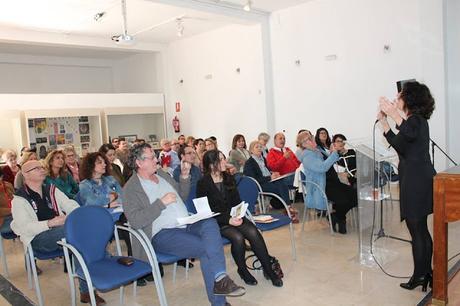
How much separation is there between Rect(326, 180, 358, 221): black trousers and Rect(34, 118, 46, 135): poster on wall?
23.7 ft

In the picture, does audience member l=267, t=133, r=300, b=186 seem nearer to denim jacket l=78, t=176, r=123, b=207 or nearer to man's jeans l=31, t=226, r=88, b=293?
denim jacket l=78, t=176, r=123, b=207

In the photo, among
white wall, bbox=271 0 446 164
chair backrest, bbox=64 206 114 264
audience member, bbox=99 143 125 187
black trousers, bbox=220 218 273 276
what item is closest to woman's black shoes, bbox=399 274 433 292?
black trousers, bbox=220 218 273 276

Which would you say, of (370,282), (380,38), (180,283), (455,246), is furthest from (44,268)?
(380,38)

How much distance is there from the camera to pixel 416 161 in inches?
111

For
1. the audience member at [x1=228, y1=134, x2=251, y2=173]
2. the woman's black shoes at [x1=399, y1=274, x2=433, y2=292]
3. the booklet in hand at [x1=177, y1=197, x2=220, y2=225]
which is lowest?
the woman's black shoes at [x1=399, y1=274, x2=433, y2=292]

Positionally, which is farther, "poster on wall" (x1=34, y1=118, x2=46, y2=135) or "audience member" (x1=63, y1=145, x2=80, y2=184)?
"poster on wall" (x1=34, y1=118, x2=46, y2=135)

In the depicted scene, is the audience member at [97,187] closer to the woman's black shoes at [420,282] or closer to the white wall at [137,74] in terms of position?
the woman's black shoes at [420,282]

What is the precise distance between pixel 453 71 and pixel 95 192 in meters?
5.59

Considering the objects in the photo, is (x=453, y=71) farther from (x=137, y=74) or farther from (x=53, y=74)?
(x=53, y=74)

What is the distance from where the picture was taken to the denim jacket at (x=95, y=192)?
380cm

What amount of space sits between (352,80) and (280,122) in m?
1.87

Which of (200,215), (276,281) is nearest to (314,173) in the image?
(276,281)

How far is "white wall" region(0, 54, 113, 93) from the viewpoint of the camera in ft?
33.7

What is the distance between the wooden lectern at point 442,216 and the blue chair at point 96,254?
1774mm
